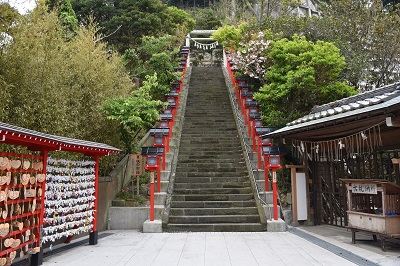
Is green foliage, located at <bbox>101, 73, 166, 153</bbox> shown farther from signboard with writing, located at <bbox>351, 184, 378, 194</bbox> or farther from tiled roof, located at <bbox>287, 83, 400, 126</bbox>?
signboard with writing, located at <bbox>351, 184, 378, 194</bbox>

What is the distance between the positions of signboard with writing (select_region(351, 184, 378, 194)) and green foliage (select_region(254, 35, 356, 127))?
3887 mm

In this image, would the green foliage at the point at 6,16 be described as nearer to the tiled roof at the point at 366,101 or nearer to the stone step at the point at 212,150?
the stone step at the point at 212,150

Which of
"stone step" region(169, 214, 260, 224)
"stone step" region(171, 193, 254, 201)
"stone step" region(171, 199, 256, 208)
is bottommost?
"stone step" region(169, 214, 260, 224)

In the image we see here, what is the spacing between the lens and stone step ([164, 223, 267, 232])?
24.4ft

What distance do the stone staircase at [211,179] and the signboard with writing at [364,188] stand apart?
2.39m

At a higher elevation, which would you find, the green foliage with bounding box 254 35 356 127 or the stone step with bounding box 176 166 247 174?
the green foliage with bounding box 254 35 356 127

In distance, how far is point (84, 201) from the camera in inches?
246

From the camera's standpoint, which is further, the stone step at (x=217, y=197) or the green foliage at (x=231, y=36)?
the green foliage at (x=231, y=36)

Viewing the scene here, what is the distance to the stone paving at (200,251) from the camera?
503cm

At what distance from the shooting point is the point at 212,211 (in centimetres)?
796

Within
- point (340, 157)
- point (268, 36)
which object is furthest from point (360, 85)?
point (340, 157)

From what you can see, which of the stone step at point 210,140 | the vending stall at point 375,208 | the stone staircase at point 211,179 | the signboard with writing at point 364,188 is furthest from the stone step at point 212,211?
the stone step at point 210,140

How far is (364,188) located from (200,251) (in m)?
3.53

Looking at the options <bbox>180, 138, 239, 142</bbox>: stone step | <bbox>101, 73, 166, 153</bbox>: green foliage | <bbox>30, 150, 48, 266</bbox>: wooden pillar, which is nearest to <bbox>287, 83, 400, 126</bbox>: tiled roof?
<bbox>180, 138, 239, 142</bbox>: stone step
